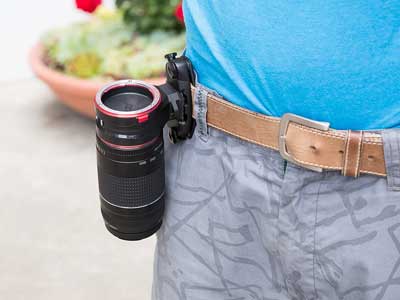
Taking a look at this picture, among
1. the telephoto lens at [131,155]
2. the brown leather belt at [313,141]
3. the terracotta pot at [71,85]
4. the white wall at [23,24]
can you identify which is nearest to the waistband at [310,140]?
the brown leather belt at [313,141]

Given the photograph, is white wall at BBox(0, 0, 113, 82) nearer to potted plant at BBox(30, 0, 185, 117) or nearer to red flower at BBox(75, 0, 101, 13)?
potted plant at BBox(30, 0, 185, 117)

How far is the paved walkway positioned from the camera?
2.23m

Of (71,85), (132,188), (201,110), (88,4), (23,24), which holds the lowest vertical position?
(23,24)

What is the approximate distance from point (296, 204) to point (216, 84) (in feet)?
0.66

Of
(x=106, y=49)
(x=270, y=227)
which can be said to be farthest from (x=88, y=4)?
(x=270, y=227)

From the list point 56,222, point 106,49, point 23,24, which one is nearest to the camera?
point 56,222

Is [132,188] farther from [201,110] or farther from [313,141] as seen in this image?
[313,141]

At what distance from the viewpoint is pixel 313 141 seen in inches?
38.0

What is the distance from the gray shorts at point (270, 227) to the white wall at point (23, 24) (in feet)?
8.27

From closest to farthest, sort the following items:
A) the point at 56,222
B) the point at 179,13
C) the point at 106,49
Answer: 1. the point at 56,222
2. the point at 179,13
3. the point at 106,49

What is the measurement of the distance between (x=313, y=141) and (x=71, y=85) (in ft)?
6.31

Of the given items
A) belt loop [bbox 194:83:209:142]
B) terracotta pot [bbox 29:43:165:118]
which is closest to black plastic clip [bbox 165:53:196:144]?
belt loop [bbox 194:83:209:142]

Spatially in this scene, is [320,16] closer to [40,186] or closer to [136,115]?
[136,115]

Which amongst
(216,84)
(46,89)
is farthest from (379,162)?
(46,89)
